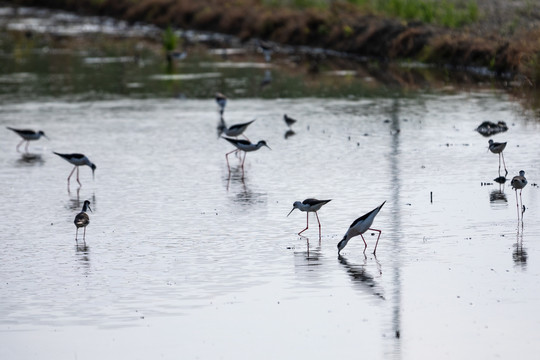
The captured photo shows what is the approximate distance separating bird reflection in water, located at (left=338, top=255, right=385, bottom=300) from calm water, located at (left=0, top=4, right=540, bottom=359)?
45 mm

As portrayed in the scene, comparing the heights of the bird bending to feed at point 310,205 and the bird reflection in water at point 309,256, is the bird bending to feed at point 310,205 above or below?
above

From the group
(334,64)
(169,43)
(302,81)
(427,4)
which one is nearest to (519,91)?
(302,81)

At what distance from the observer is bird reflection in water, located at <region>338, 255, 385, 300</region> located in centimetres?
1332

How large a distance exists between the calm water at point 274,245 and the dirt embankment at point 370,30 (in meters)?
7.62

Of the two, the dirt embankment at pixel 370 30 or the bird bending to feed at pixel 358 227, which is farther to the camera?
the dirt embankment at pixel 370 30

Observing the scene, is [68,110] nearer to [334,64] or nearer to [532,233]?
[334,64]

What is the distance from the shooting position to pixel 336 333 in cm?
1182

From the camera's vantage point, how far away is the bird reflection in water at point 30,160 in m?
24.2

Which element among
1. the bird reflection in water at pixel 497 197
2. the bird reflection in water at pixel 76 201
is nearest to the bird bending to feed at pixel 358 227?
the bird reflection in water at pixel 497 197

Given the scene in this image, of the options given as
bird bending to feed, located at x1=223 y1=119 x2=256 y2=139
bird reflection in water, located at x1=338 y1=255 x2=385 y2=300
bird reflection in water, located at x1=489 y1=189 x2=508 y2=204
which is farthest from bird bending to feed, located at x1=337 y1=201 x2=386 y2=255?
bird bending to feed, located at x1=223 y1=119 x2=256 y2=139

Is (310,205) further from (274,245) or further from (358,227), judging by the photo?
(358,227)

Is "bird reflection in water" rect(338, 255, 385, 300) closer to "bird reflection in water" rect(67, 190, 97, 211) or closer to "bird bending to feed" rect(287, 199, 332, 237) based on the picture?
"bird bending to feed" rect(287, 199, 332, 237)

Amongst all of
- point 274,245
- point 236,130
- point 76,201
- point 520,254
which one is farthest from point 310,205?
point 236,130

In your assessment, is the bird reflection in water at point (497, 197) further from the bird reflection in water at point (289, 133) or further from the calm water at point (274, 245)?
the bird reflection in water at point (289, 133)
